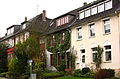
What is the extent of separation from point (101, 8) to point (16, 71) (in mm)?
13934

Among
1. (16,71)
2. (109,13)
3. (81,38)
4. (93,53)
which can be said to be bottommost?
(16,71)

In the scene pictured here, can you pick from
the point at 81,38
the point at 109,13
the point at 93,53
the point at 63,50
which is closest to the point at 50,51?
the point at 63,50

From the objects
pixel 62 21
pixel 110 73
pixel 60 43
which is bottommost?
pixel 110 73

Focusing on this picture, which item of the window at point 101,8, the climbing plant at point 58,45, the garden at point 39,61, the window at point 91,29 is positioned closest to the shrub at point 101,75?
the garden at point 39,61

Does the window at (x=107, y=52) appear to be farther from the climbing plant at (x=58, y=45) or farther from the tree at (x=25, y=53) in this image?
the tree at (x=25, y=53)

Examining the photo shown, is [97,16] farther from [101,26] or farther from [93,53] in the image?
[93,53]

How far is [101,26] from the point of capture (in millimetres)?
27125

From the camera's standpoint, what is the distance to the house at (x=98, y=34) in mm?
24953

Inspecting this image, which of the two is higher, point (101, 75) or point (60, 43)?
point (60, 43)

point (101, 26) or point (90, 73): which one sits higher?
point (101, 26)

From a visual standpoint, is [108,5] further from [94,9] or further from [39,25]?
[39,25]

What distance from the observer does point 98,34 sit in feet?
90.8

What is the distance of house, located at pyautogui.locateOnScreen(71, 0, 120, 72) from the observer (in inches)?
982

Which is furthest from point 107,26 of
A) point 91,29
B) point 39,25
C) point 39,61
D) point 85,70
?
point 39,25
